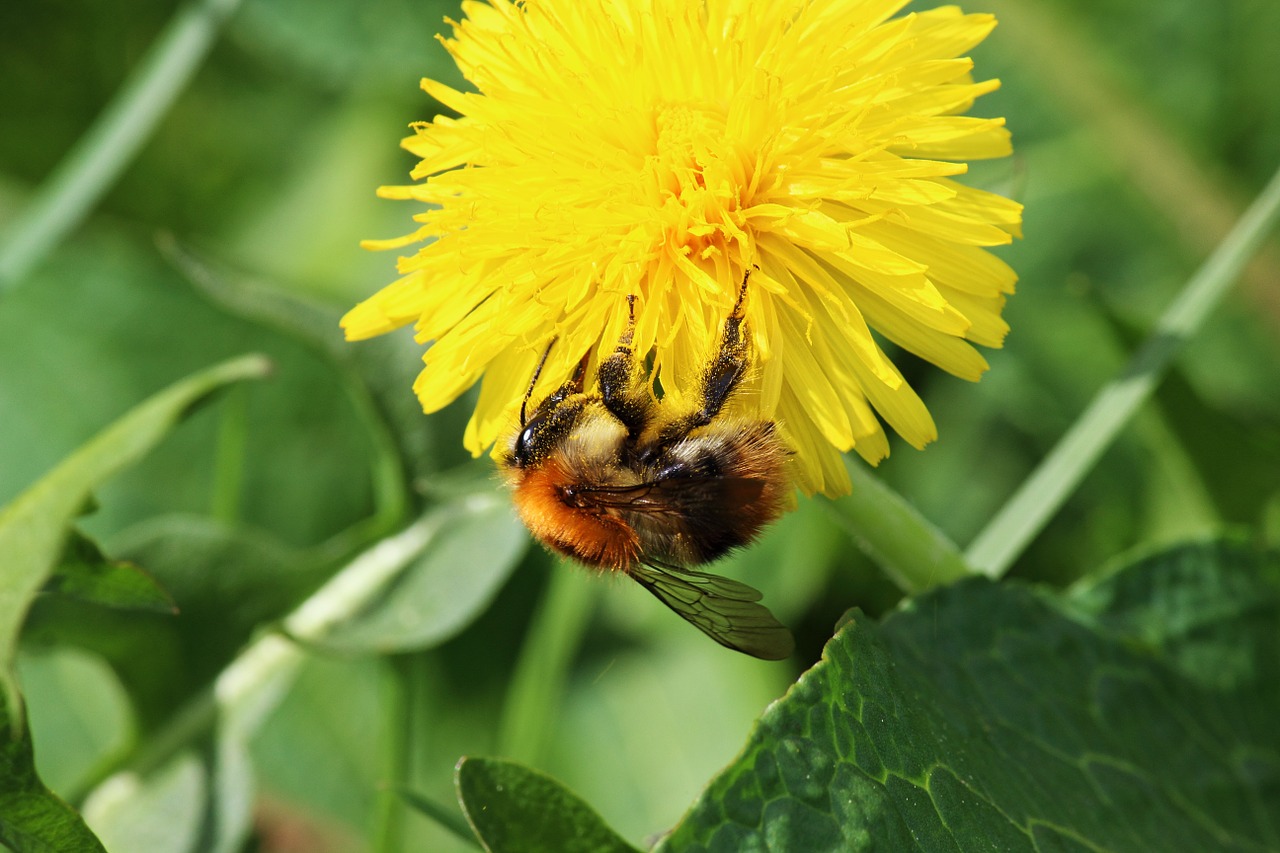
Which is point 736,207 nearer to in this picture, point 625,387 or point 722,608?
point 625,387

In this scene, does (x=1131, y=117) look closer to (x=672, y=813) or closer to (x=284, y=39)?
(x=672, y=813)

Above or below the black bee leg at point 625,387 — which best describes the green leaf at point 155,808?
below

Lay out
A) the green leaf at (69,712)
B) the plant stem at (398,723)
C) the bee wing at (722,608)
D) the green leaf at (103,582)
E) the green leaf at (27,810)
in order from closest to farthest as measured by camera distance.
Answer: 1. the bee wing at (722,608)
2. the green leaf at (27,810)
3. the green leaf at (103,582)
4. the plant stem at (398,723)
5. the green leaf at (69,712)

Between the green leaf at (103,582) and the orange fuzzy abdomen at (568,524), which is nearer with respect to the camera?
the orange fuzzy abdomen at (568,524)

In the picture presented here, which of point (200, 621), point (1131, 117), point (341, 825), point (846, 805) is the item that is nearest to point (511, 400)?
point (846, 805)

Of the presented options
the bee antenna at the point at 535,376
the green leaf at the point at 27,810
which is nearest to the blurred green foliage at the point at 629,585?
the bee antenna at the point at 535,376

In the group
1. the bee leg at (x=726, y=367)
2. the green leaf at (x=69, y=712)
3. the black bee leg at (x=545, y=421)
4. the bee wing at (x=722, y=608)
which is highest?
the bee leg at (x=726, y=367)

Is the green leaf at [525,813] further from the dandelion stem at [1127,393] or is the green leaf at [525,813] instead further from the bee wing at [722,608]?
the dandelion stem at [1127,393]
